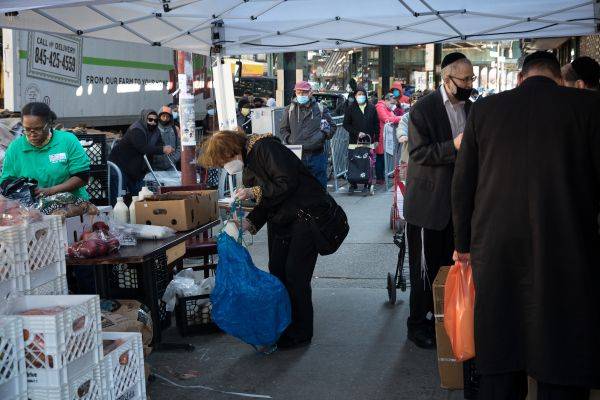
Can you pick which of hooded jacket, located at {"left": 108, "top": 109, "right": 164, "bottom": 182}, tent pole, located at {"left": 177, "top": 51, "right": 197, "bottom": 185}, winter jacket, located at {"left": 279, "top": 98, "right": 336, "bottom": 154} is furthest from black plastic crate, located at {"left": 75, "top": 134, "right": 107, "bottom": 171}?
winter jacket, located at {"left": 279, "top": 98, "right": 336, "bottom": 154}

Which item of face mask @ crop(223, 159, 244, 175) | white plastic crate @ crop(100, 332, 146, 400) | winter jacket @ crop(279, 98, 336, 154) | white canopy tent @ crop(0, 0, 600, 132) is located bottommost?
white plastic crate @ crop(100, 332, 146, 400)

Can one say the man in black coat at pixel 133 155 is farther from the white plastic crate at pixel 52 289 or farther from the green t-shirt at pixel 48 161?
the white plastic crate at pixel 52 289

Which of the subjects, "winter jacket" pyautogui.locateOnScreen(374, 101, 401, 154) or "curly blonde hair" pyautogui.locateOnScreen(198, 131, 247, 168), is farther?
"winter jacket" pyautogui.locateOnScreen(374, 101, 401, 154)

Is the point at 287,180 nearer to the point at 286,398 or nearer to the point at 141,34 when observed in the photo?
the point at 286,398

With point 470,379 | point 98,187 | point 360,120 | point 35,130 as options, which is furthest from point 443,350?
point 360,120

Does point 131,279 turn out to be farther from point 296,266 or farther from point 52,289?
point 52,289

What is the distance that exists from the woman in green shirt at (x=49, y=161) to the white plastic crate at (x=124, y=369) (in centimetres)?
221

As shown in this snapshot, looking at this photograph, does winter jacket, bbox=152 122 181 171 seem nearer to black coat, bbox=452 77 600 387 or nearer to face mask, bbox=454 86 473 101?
face mask, bbox=454 86 473 101

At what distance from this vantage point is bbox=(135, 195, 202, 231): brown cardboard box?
5898 mm

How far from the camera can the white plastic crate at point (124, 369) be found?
12.5ft

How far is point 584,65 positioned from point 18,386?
429 centimetres

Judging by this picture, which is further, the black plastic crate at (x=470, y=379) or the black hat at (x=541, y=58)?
the black plastic crate at (x=470, y=379)

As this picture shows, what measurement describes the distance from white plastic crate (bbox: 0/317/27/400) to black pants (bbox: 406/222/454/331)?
293cm

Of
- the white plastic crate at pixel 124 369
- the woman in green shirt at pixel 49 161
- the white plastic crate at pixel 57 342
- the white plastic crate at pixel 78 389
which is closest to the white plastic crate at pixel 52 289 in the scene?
the white plastic crate at pixel 57 342
